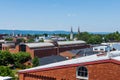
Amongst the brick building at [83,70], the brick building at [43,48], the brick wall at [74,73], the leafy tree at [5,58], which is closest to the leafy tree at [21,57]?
the leafy tree at [5,58]

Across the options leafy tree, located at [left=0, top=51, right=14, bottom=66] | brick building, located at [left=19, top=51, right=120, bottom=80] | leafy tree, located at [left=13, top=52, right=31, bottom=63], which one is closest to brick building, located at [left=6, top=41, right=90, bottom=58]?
leafy tree, located at [left=13, top=52, right=31, bottom=63]

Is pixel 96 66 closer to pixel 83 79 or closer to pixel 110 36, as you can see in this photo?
pixel 83 79

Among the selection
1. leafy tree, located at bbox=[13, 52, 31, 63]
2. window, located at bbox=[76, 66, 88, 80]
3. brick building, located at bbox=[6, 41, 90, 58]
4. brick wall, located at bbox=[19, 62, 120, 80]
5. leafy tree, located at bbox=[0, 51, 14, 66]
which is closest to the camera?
brick wall, located at bbox=[19, 62, 120, 80]

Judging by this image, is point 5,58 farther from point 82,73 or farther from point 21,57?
point 82,73

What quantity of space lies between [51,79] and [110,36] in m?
168

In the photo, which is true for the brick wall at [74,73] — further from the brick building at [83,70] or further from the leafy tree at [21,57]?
the leafy tree at [21,57]

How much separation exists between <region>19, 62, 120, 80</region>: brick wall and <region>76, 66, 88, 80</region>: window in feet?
1.32

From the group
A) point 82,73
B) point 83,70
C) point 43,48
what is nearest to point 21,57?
point 43,48

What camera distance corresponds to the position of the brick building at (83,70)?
23.7 meters

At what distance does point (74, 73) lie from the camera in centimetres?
2564

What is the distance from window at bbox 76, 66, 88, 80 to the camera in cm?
2514

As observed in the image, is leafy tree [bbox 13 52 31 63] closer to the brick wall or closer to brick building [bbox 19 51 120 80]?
the brick wall

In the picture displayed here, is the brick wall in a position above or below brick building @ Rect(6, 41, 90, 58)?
above

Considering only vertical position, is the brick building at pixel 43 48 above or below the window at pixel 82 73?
below
